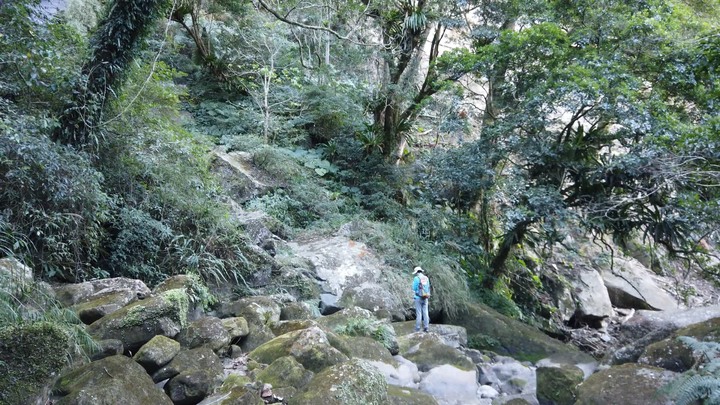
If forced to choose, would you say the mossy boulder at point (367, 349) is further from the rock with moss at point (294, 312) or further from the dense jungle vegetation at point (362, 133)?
the dense jungle vegetation at point (362, 133)

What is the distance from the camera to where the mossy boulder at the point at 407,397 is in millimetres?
5172

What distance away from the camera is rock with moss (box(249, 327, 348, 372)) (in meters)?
5.11

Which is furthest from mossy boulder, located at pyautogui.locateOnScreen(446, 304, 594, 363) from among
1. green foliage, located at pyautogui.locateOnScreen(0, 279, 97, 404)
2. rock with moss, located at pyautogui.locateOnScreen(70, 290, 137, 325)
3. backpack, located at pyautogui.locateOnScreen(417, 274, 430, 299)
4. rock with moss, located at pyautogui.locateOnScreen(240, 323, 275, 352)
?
green foliage, located at pyautogui.locateOnScreen(0, 279, 97, 404)

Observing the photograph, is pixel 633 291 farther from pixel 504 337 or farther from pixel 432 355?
pixel 432 355

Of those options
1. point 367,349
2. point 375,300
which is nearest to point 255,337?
point 367,349

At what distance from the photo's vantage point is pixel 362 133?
14.6m

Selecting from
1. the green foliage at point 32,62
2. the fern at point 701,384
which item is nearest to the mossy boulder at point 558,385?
the fern at point 701,384

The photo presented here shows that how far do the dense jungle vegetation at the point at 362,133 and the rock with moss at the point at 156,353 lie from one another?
6.79 feet

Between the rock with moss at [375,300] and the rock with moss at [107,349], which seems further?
the rock with moss at [375,300]

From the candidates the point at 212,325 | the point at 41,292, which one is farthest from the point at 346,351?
the point at 41,292

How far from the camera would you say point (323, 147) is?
15.2m

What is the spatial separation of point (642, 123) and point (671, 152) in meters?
0.75

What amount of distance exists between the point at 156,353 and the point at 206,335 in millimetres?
775

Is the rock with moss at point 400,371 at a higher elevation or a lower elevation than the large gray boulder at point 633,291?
lower
